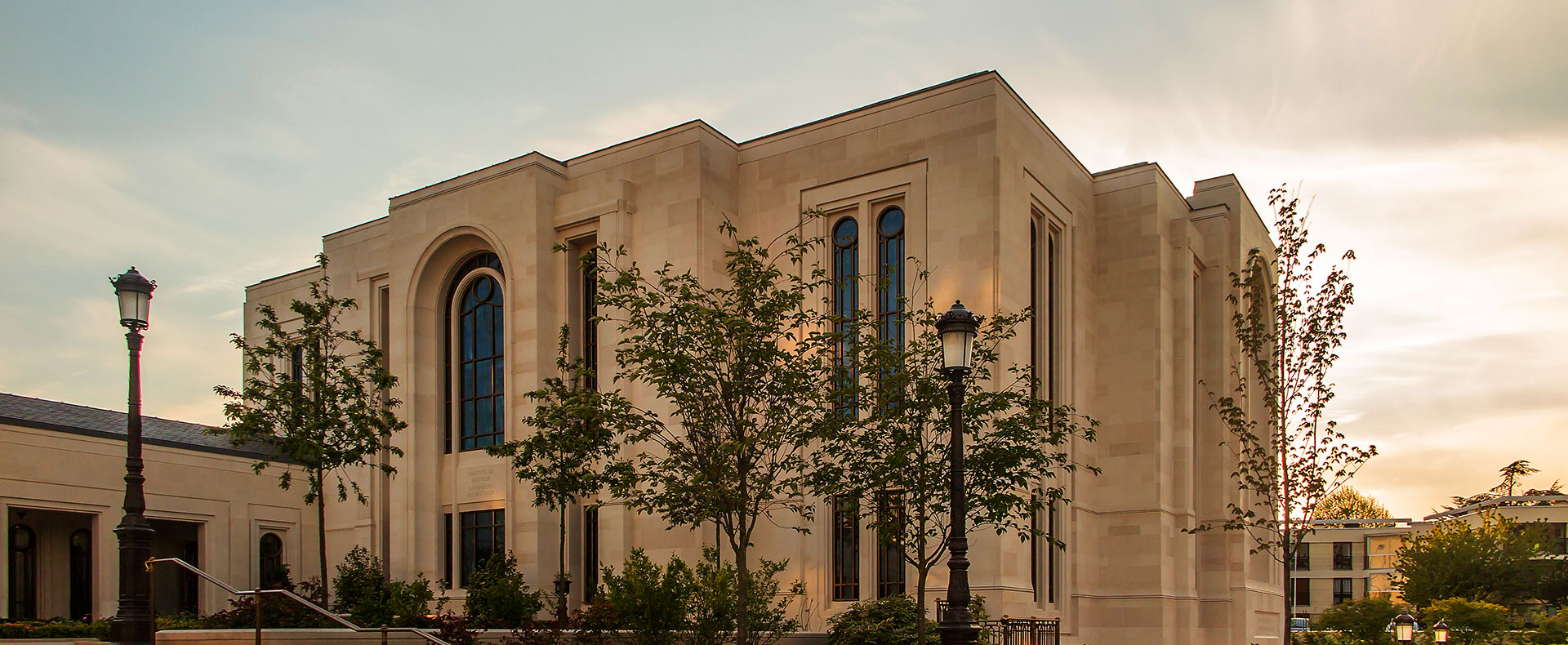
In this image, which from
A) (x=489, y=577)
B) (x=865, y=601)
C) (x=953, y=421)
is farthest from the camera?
(x=489, y=577)

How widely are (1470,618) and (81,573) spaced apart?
47.0 m

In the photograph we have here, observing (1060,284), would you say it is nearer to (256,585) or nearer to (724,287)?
(724,287)

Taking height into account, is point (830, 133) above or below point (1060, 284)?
above

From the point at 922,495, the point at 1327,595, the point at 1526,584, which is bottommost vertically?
the point at 1327,595

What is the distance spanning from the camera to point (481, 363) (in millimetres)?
31438

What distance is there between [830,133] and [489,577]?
42.6 feet

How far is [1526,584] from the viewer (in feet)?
193

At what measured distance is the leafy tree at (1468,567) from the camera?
2181 inches

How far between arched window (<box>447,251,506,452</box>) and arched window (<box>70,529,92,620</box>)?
9.00 meters

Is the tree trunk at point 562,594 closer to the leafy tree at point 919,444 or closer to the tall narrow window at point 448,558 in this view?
the tall narrow window at point 448,558

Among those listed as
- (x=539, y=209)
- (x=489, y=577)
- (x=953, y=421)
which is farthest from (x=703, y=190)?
(x=953, y=421)

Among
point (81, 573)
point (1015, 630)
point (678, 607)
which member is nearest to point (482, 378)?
point (81, 573)

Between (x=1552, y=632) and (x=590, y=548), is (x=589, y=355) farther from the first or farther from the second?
(x=1552, y=632)

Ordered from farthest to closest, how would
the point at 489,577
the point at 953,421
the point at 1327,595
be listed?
the point at 1327,595 → the point at 489,577 → the point at 953,421
